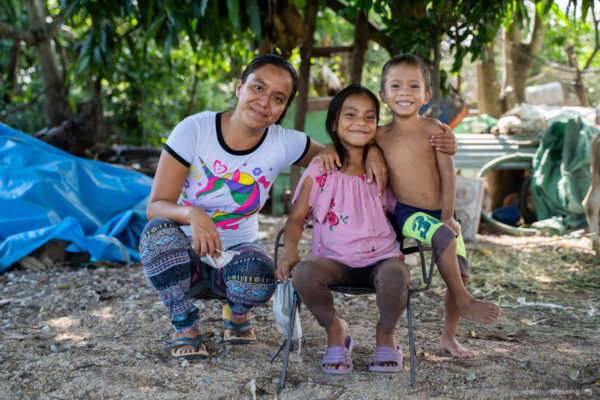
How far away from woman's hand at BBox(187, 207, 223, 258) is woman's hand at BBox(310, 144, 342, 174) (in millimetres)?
537

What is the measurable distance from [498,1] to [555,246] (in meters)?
2.46

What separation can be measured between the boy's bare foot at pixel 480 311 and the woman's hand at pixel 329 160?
0.78 metres

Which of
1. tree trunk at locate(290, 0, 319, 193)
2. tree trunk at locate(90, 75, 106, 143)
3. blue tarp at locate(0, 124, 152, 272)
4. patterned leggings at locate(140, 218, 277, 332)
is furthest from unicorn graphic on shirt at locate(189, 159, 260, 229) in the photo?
tree trunk at locate(90, 75, 106, 143)

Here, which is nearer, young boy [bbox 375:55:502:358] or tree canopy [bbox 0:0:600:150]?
young boy [bbox 375:55:502:358]

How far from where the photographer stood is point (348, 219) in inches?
88.7

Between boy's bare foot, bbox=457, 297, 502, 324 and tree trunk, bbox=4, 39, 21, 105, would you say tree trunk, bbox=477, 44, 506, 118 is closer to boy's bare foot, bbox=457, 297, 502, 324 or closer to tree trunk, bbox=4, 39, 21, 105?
tree trunk, bbox=4, 39, 21, 105

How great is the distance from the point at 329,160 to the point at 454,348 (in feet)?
3.33

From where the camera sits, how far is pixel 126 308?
2.95m

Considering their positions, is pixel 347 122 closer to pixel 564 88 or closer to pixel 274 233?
pixel 274 233

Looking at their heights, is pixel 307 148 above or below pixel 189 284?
above

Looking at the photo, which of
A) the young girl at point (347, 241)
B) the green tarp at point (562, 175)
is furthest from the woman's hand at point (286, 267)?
the green tarp at point (562, 175)

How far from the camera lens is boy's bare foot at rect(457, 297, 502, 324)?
207 centimetres

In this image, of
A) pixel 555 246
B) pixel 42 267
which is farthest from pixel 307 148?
pixel 555 246

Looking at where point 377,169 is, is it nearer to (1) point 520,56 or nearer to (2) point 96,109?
(2) point 96,109
